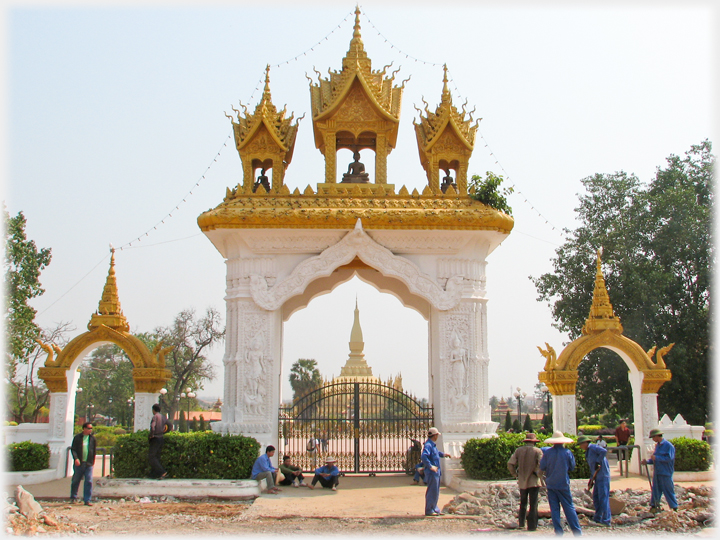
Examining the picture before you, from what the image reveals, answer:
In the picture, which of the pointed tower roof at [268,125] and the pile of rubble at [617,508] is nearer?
the pile of rubble at [617,508]

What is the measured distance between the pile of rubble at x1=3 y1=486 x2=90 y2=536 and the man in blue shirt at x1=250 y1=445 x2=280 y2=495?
3.32m

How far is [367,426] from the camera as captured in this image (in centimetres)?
1339

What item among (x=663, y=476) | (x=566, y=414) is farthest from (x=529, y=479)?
(x=566, y=414)

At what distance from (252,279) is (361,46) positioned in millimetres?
5670

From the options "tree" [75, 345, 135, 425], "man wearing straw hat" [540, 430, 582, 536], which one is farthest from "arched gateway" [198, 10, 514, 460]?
"tree" [75, 345, 135, 425]

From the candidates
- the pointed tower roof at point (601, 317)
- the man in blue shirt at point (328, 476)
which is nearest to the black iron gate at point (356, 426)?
the man in blue shirt at point (328, 476)

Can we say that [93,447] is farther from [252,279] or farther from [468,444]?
[468,444]

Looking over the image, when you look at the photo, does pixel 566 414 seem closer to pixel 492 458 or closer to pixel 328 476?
pixel 492 458

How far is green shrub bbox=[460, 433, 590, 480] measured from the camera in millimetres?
11188

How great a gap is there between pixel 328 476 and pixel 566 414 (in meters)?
4.83

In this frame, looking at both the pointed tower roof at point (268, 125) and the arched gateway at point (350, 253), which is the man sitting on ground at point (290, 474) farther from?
the pointed tower roof at point (268, 125)

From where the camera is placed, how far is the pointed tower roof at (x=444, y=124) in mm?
13680

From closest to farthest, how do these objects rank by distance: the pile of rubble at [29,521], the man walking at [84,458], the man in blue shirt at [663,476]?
the pile of rubble at [29,521]
the man in blue shirt at [663,476]
the man walking at [84,458]

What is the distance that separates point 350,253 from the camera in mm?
12836
